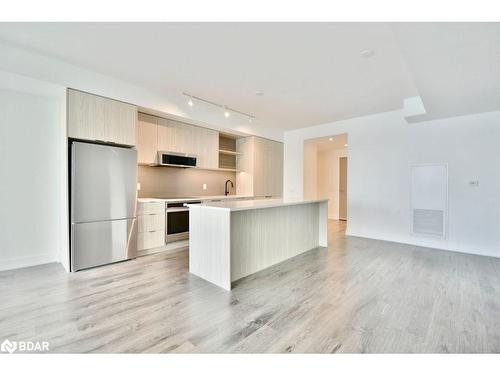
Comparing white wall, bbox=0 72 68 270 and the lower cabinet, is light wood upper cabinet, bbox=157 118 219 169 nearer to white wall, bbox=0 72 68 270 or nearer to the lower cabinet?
the lower cabinet

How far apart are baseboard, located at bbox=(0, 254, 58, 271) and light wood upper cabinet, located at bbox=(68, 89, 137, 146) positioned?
70.6 inches

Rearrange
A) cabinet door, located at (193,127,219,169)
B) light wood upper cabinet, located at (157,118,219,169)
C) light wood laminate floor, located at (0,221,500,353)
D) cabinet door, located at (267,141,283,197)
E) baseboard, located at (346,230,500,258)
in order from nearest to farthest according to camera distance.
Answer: light wood laminate floor, located at (0,221,500,353) → baseboard, located at (346,230,500,258) → light wood upper cabinet, located at (157,118,219,169) → cabinet door, located at (193,127,219,169) → cabinet door, located at (267,141,283,197)

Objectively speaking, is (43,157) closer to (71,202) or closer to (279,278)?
(71,202)

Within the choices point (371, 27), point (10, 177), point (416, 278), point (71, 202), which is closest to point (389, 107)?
point (371, 27)

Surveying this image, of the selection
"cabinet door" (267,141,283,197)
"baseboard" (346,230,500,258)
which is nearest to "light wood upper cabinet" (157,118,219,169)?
"cabinet door" (267,141,283,197)

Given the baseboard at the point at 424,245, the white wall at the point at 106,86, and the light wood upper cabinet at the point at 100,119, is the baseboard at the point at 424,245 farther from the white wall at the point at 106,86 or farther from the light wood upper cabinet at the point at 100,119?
the light wood upper cabinet at the point at 100,119

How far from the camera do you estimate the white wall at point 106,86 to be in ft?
8.54

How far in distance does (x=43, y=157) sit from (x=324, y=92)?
430 cm

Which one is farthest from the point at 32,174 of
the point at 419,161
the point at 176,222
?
the point at 419,161

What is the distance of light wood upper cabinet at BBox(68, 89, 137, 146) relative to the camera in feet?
9.57

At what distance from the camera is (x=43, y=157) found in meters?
3.27

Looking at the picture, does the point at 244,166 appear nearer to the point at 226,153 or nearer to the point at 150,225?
the point at 226,153

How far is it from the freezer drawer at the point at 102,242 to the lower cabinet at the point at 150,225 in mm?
122

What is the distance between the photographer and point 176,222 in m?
3.96
